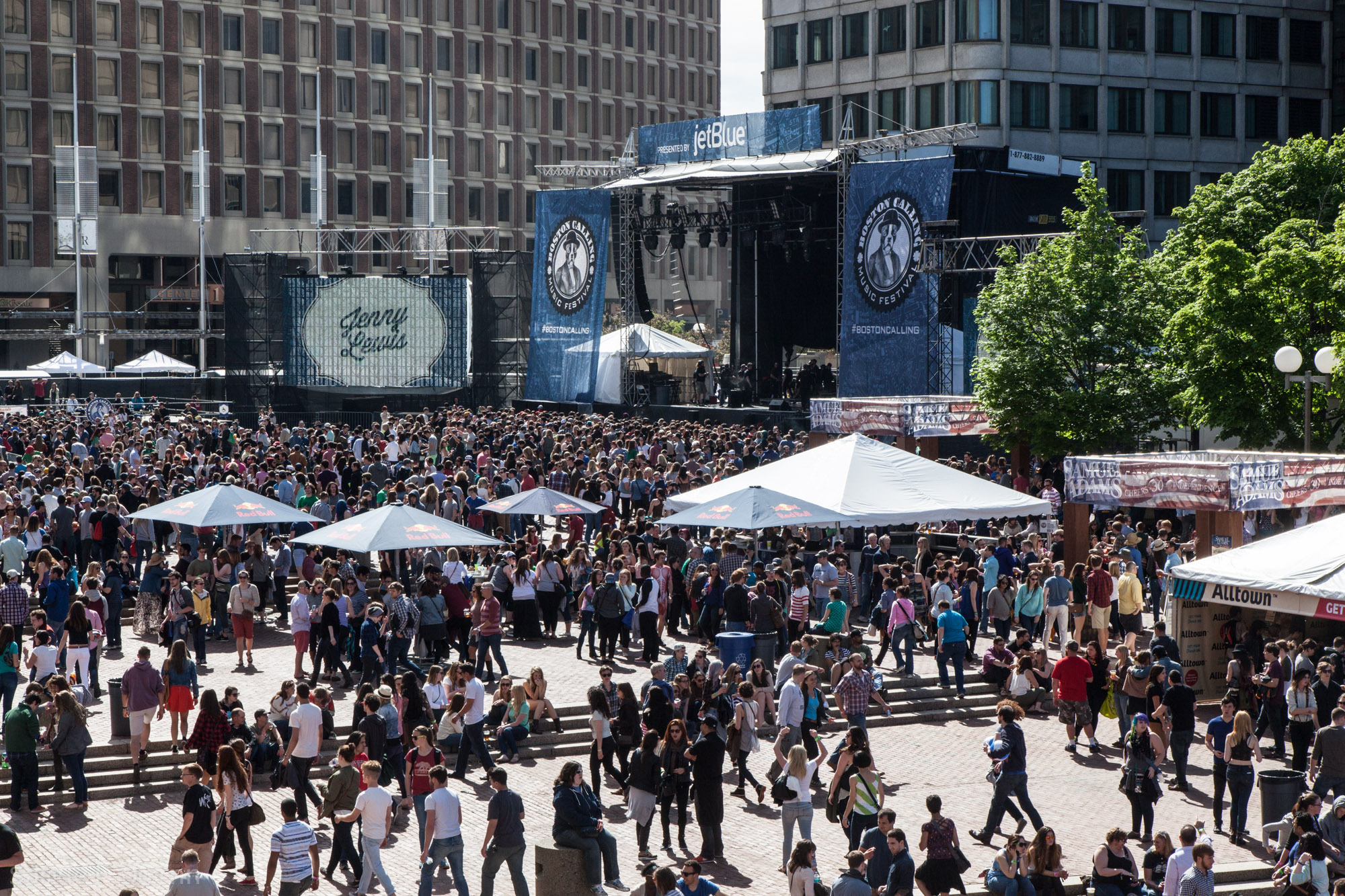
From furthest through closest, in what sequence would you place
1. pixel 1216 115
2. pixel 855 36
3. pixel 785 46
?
pixel 785 46
pixel 1216 115
pixel 855 36

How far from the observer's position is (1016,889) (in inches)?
463

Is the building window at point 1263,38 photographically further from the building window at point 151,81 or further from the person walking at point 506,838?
the person walking at point 506,838

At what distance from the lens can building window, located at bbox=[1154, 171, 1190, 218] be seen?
63.0 m

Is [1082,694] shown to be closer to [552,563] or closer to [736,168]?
[552,563]

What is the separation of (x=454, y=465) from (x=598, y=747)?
1757 centimetres

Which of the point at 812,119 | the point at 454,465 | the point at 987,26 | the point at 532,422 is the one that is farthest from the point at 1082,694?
the point at 987,26

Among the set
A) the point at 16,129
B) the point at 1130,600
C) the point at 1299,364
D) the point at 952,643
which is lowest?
the point at 952,643

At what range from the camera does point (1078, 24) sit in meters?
60.5

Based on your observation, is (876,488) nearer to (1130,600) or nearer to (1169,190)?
(1130,600)

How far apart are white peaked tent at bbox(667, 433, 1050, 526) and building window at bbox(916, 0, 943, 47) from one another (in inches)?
1549

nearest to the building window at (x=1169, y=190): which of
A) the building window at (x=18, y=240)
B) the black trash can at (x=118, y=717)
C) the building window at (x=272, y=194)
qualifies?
the building window at (x=272, y=194)

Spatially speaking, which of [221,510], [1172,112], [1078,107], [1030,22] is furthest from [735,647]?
[1172,112]

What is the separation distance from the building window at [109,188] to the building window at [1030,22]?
162 ft

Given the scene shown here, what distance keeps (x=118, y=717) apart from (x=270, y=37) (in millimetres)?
79277
